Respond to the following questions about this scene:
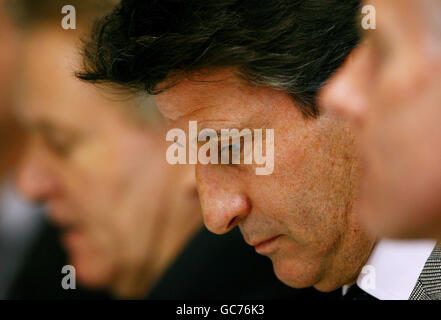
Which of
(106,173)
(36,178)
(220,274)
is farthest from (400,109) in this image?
(36,178)

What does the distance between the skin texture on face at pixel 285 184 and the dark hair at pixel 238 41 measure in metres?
0.03

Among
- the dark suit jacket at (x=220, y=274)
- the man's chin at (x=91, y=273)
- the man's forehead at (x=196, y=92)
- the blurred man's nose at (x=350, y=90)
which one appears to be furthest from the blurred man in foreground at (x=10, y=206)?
the blurred man's nose at (x=350, y=90)

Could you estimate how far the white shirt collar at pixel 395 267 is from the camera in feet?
2.44

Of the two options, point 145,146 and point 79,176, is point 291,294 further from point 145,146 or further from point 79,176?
point 79,176

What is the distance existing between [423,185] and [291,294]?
48cm

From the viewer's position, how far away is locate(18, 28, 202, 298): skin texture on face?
50.9 inches

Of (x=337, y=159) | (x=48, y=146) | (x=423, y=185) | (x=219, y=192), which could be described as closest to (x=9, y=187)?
(x=48, y=146)

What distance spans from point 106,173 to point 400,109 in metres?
0.83

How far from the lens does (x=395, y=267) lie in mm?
771

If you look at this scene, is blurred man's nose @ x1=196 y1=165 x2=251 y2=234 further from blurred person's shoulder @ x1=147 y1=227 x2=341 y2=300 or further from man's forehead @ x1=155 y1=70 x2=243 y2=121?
blurred person's shoulder @ x1=147 y1=227 x2=341 y2=300

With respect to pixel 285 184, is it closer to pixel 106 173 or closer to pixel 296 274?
pixel 296 274

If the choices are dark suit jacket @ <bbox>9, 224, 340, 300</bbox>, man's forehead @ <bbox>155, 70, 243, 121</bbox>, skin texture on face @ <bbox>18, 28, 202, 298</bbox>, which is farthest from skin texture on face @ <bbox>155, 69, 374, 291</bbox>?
skin texture on face @ <bbox>18, 28, 202, 298</bbox>

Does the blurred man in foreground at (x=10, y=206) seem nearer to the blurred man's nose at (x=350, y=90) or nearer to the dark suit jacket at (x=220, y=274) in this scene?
the dark suit jacket at (x=220, y=274)

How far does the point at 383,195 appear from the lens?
2.19ft
